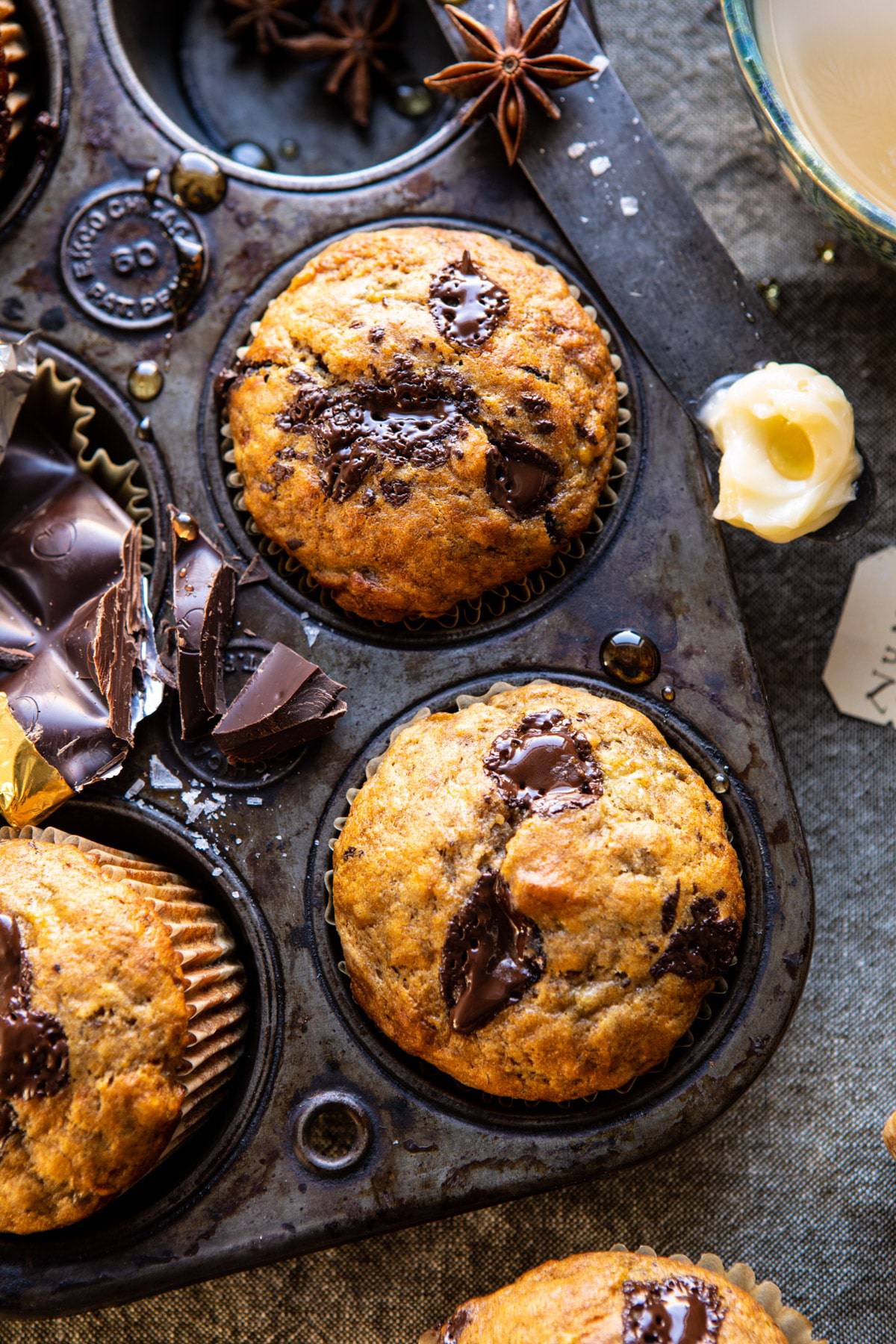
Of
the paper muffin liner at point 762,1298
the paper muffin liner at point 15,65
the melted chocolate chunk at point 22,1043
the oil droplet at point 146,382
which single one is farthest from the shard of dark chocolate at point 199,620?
the paper muffin liner at point 762,1298

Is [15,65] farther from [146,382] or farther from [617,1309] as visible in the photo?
[617,1309]

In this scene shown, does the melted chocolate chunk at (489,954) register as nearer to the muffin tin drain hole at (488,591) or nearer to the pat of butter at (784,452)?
the muffin tin drain hole at (488,591)

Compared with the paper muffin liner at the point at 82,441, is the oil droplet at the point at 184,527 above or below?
below

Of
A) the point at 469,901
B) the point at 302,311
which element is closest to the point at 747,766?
the point at 469,901

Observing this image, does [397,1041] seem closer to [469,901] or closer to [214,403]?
[469,901]

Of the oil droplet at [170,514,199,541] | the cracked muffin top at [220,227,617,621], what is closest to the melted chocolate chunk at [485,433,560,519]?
the cracked muffin top at [220,227,617,621]

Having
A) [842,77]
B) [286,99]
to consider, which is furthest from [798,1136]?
[286,99]
